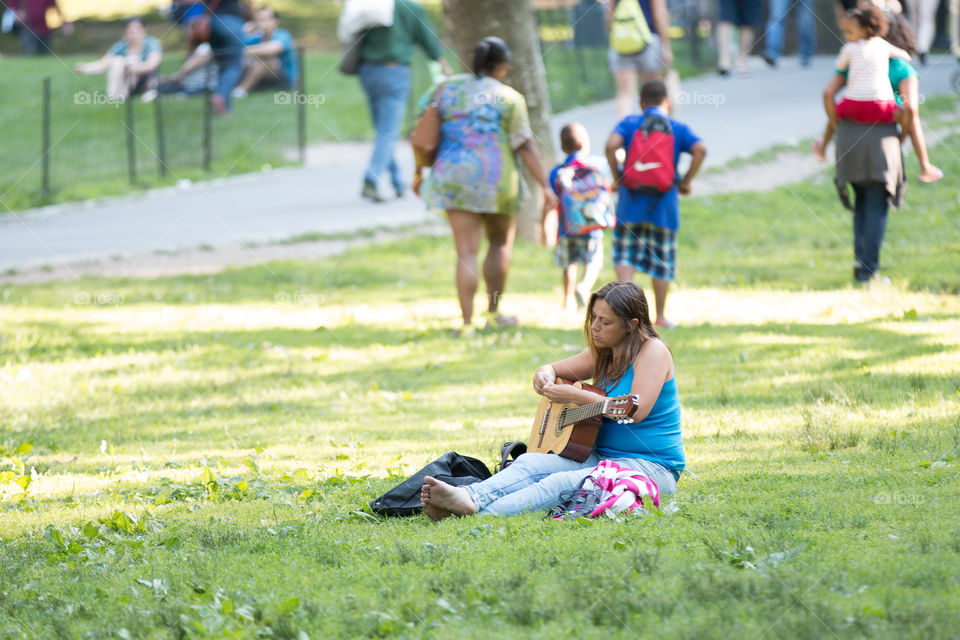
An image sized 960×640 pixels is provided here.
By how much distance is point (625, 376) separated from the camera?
5059 mm

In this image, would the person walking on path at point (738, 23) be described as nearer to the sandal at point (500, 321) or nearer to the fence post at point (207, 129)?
the fence post at point (207, 129)

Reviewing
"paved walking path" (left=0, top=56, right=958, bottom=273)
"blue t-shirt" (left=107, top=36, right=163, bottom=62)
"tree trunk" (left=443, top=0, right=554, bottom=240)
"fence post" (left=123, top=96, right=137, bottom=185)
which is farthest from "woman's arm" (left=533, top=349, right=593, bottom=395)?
"blue t-shirt" (left=107, top=36, right=163, bottom=62)

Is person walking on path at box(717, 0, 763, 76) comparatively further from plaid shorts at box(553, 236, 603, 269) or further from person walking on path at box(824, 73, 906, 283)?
plaid shorts at box(553, 236, 603, 269)

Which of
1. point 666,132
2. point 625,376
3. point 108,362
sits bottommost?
point 108,362

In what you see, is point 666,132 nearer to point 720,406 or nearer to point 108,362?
point 720,406

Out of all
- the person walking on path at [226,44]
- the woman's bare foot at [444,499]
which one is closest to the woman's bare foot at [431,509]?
the woman's bare foot at [444,499]

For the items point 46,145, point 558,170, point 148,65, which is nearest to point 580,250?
point 558,170

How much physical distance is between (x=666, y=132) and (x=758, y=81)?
11.1 metres

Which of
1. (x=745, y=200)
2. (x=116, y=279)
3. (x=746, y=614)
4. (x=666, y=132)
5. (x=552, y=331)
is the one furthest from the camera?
(x=745, y=200)

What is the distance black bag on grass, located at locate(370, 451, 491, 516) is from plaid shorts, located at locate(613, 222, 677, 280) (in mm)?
4032

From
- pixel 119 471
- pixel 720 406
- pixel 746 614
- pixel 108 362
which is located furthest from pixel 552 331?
pixel 746 614

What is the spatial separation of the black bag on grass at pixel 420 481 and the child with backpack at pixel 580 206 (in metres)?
4.27

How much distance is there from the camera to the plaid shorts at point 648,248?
885 cm

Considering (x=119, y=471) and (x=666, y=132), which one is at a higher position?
(x=666, y=132)
